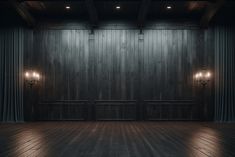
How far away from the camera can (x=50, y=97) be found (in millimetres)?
Answer: 13656

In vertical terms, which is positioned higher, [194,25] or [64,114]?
[194,25]

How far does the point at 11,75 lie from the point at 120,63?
460 centimetres

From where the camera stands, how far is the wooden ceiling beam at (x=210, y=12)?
39.1 feet

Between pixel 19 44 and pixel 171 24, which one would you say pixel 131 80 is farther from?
pixel 19 44

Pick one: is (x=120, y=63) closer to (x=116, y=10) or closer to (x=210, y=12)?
(x=116, y=10)

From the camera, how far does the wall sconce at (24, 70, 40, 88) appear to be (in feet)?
44.0

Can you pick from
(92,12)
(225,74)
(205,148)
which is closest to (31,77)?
(92,12)

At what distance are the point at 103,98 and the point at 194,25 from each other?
4.98 m

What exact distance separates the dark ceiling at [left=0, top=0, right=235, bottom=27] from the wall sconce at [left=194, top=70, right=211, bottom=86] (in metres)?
2.32

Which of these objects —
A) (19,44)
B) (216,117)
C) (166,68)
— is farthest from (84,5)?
(216,117)

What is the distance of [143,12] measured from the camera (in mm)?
12555

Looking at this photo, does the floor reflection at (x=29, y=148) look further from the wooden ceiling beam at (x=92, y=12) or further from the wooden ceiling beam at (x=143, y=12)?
the wooden ceiling beam at (x=143, y=12)

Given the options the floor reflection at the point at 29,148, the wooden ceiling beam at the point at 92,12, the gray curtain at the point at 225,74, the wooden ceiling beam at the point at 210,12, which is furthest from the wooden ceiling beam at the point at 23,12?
the gray curtain at the point at 225,74

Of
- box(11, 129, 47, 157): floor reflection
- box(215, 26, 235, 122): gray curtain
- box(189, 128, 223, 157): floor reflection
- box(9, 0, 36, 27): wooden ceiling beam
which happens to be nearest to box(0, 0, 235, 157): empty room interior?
box(215, 26, 235, 122): gray curtain
